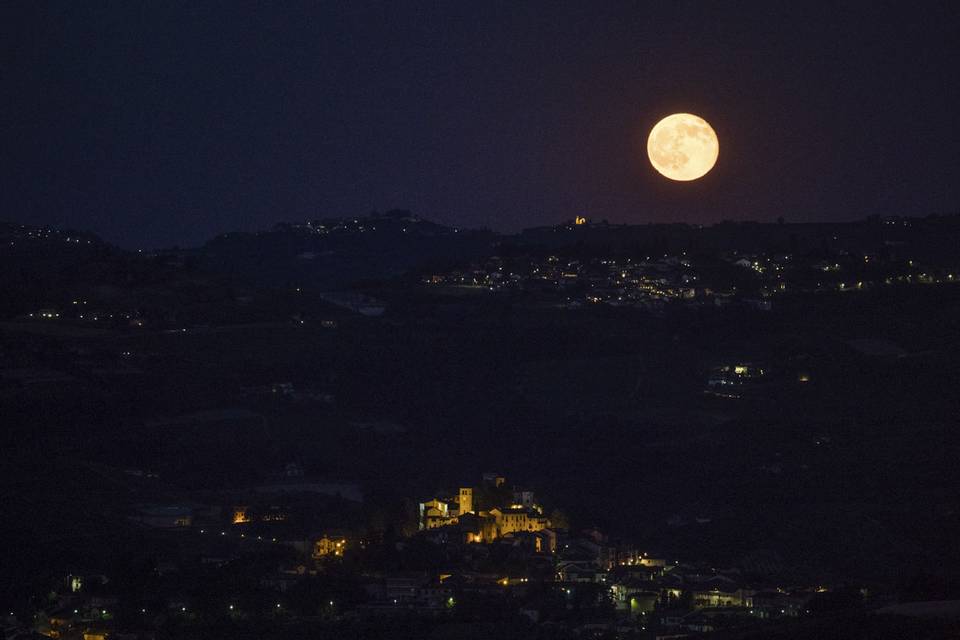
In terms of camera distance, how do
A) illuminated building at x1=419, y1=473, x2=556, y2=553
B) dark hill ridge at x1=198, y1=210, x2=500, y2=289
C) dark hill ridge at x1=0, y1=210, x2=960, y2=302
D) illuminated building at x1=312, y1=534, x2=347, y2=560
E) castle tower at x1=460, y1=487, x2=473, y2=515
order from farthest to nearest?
dark hill ridge at x1=198, y1=210, x2=500, y2=289, dark hill ridge at x1=0, y1=210, x2=960, y2=302, castle tower at x1=460, y1=487, x2=473, y2=515, illuminated building at x1=419, y1=473, x2=556, y2=553, illuminated building at x1=312, y1=534, x2=347, y2=560

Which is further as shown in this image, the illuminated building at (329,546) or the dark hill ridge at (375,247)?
the dark hill ridge at (375,247)

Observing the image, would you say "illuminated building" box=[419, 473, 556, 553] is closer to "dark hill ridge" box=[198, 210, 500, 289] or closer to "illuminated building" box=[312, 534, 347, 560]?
"illuminated building" box=[312, 534, 347, 560]

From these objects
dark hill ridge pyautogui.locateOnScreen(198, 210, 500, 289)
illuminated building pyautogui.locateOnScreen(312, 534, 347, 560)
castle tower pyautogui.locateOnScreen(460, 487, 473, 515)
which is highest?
dark hill ridge pyautogui.locateOnScreen(198, 210, 500, 289)

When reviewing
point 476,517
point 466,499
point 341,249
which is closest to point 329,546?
point 476,517

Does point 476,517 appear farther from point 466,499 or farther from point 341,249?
point 341,249

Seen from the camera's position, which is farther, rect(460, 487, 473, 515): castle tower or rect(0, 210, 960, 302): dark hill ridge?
rect(0, 210, 960, 302): dark hill ridge

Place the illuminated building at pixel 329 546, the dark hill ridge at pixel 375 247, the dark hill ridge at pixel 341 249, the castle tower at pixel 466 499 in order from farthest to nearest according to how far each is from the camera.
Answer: the dark hill ridge at pixel 341 249 → the dark hill ridge at pixel 375 247 → the castle tower at pixel 466 499 → the illuminated building at pixel 329 546

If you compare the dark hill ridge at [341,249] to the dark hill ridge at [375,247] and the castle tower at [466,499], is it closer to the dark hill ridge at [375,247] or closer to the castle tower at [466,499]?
the dark hill ridge at [375,247]

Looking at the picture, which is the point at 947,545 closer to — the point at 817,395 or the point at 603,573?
the point at 603,573

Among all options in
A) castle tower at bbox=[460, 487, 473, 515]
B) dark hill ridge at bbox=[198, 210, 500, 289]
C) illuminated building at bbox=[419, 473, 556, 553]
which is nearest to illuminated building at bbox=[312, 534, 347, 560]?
illuminated building at bbox=[419, 473, 556, 553]

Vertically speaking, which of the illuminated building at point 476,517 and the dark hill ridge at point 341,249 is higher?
the dark hill ridge at point 341,249

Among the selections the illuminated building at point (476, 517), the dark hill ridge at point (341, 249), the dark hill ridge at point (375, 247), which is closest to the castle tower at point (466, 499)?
the illuminated building at point (476, 517)

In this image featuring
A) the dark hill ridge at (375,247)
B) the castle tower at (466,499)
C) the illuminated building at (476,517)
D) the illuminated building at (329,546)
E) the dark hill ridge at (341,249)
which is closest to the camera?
the illuminated building at (329,546)
